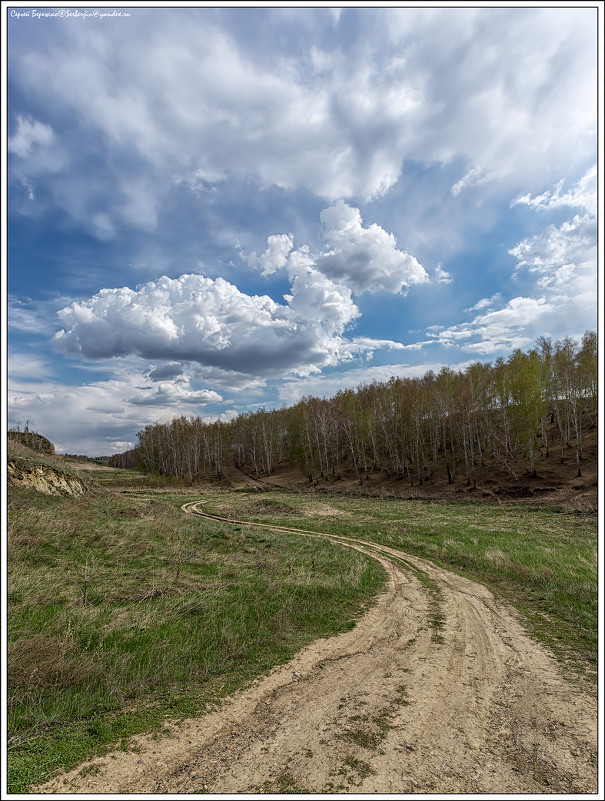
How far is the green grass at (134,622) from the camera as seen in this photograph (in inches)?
229

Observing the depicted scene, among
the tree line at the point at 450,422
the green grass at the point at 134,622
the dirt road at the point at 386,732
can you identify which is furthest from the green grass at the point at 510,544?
the tree line at the point at 450,422

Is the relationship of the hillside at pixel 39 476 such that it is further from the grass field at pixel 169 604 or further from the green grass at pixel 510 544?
the green grass at pixel 510 544

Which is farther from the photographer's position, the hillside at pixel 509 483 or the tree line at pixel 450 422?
the tree line at pixel 450 422

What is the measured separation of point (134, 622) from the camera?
9.00 metres

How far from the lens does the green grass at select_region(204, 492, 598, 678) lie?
32.8 ft

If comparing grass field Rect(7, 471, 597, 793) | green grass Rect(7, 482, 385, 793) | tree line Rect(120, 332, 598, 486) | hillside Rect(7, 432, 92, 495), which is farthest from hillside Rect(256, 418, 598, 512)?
hillside Rect(7, 432, 92, 495)

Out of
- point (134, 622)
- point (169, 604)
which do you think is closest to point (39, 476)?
point (169, 604)

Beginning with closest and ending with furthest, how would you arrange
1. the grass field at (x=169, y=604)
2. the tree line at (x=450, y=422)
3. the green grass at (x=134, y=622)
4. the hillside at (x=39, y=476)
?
the green grass at (x=134, y=622) < the grass field at (x=169, y=604) < the hillside at (x=39, y=476) < the tree line at (x=450, y=422)

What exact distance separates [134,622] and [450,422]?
53382 millimetres

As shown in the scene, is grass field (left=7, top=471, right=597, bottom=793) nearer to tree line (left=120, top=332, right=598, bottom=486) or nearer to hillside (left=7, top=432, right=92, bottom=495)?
hillside (left=7, top=432, right=92, bottom=495)

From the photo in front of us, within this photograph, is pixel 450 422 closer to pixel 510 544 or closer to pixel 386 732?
pixel 510 544

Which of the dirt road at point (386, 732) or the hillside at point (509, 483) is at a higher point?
the dirt road at point (386, 732)

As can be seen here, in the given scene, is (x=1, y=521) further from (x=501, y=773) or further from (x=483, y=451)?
(x=483, y=451)

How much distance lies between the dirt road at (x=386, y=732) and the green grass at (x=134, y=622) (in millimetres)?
702
